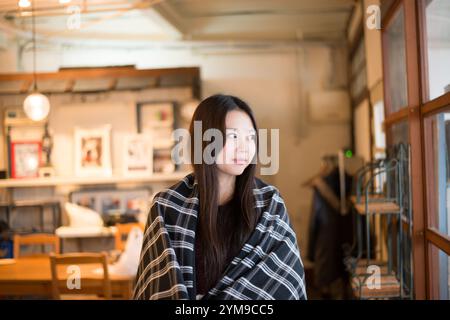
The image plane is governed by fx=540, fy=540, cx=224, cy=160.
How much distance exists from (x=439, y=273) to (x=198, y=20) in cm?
344

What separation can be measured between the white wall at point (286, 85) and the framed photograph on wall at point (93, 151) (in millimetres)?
868

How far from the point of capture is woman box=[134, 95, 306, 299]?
111 centimetres

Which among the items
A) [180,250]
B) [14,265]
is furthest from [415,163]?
[14,265]

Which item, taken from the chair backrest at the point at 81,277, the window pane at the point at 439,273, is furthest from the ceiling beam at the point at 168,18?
the window pane at the point at 439,273

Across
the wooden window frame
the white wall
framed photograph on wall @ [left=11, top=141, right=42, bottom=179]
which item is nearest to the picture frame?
the white wall

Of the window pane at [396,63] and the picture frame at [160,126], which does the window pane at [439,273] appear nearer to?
the window pane at [396,63]

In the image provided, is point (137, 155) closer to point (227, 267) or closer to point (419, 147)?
point (419, 147)

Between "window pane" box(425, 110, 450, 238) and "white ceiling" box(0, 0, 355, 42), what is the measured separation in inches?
94.1

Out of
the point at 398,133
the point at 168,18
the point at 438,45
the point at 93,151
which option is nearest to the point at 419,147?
the point at 438,45

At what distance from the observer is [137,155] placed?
4.52 meters

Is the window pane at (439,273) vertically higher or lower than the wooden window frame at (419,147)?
lower

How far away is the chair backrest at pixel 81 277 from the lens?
2.47 metres

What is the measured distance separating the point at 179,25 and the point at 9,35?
1.40 meters

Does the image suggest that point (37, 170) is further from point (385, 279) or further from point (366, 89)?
point (385, 279)
